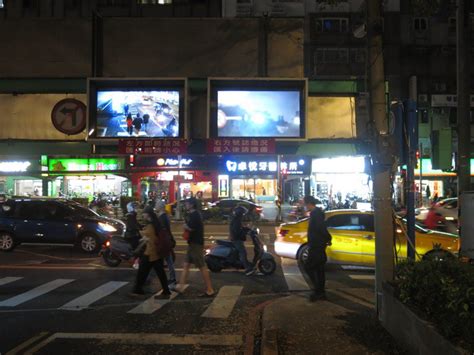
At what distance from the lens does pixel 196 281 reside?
36.8 feet

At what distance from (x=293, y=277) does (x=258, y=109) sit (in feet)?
38.2

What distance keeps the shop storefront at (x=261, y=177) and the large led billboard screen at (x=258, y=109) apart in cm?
936

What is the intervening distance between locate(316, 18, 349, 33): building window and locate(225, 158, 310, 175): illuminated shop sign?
1133cm

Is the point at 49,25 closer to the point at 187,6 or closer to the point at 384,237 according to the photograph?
the point at 187,6

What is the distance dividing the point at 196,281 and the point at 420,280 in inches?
261

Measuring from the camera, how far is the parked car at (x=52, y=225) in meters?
15.6

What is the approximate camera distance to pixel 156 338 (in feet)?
22.4

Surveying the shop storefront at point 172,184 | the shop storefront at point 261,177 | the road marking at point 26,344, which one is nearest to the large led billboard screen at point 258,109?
the shop storefront at point 261,177

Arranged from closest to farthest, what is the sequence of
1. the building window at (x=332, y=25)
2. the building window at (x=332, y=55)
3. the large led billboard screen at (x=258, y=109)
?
the large led billboard screen at (x=258, y=109), the building window at (x=332, y=55), the building window at (x=332, y=25)

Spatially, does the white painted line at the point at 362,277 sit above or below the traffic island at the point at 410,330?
below

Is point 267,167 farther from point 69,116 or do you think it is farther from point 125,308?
point 125,308

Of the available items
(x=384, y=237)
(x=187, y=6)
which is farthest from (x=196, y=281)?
(x=187, y=6)

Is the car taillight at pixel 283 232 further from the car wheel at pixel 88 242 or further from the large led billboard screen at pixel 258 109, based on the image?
the large led billboard screen at pixel 258 109

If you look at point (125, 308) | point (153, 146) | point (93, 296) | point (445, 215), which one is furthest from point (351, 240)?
point (153, 146)
